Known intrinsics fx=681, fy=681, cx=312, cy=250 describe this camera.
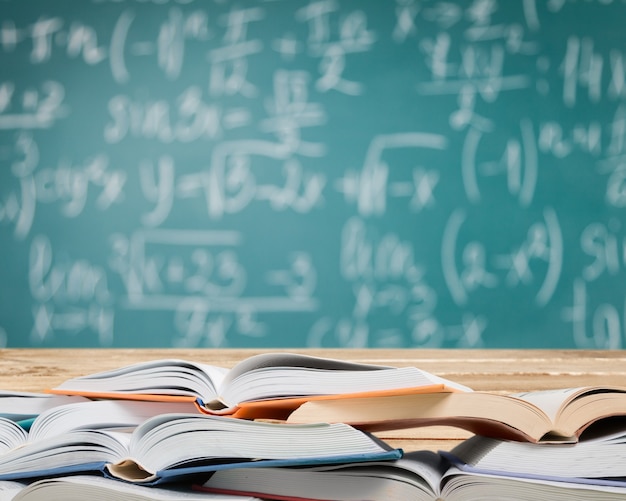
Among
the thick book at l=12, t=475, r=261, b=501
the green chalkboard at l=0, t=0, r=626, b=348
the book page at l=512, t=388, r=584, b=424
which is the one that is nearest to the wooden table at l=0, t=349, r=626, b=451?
the book page at l=512, t=388, r=584, b=424

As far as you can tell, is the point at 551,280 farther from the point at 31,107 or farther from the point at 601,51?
the point at 31,107

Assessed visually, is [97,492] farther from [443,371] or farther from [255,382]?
[443,371]

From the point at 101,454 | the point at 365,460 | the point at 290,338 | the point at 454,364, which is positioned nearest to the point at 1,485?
the point at 101,454

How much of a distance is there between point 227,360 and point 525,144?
170cm

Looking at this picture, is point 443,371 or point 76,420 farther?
point 443,371

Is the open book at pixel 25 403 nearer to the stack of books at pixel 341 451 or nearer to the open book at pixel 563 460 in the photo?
the stack of books at pixel 341 451

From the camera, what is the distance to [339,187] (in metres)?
2.69

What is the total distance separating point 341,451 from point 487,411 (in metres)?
0.09

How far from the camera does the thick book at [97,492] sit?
0.35 meters

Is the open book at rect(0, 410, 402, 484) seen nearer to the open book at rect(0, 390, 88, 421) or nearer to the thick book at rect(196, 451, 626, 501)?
the thick book at rect(196, 451, 626, 501)

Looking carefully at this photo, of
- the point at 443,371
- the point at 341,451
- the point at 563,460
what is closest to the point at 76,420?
the point at 341,451

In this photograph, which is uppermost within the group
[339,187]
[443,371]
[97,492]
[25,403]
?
[339,187]

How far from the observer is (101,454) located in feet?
1.25

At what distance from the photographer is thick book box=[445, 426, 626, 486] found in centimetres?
37
